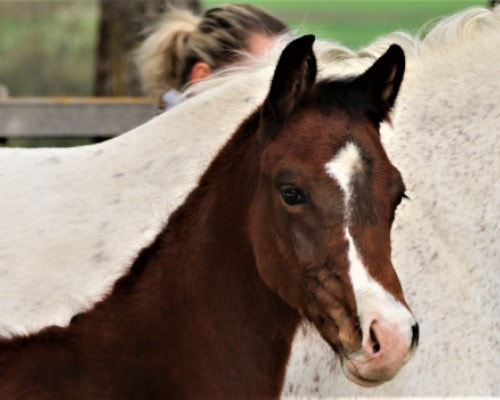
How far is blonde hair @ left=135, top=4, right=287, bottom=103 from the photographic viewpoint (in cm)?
398

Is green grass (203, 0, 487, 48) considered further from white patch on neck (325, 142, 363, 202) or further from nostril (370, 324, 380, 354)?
nostril (370, 324, 380, 354)

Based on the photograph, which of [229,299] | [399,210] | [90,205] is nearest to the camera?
[229,299]

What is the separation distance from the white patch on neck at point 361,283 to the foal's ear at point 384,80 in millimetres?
270

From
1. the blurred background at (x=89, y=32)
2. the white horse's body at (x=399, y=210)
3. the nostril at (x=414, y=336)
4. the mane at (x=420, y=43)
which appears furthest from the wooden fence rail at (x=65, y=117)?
the nostril at (x=414, y=336)

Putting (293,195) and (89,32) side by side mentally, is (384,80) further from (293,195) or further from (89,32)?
(89,32)

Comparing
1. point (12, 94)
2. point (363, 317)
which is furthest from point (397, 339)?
point (12, 94)

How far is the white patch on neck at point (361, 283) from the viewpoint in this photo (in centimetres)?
214

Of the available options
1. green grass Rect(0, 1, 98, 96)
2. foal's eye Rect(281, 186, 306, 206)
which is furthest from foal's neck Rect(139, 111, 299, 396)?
green grass Rect(0, 1, 98, 96)

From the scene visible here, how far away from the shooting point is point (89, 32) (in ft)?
47.6

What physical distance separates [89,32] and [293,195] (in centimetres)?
1264

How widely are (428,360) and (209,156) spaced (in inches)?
33.4

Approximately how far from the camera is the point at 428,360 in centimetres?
273

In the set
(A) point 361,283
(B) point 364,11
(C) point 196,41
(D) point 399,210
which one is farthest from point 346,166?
(B) point 364,11

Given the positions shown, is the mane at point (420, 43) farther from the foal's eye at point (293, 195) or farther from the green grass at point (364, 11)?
the green grass at point (364, 11)
